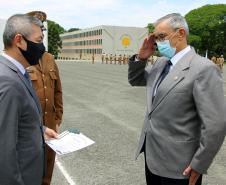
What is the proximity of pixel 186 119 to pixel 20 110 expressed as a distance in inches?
48.3

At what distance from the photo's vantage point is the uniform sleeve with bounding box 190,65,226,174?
111 inches

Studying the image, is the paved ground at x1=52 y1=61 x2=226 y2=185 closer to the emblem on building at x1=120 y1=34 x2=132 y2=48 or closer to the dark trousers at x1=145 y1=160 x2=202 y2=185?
the dark trousers at x1=145 y1=160 x2=202 y2=185

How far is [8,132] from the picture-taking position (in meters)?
2.44

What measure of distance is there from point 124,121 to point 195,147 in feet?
21.9

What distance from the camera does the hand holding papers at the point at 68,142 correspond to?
3137 mm

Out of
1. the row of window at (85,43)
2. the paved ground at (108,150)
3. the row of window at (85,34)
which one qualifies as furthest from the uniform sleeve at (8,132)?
the row of window at (85,34)

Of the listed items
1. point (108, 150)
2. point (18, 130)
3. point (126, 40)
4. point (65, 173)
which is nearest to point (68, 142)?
point (18, 130)

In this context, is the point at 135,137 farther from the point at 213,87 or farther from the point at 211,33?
the point at 211,33

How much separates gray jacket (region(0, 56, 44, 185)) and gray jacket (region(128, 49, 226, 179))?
0.93 meters

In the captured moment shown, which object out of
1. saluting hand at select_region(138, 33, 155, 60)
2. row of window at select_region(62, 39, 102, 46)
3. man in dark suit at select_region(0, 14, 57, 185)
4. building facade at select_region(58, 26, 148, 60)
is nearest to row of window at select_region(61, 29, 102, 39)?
building facade at select_region(58, 26, 148, 60)

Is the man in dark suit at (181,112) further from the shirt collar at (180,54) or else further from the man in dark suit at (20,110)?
the man in dark suit at (20,110)

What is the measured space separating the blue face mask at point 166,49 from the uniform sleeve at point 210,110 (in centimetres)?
39

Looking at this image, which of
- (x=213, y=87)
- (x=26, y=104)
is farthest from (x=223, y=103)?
(x=26, y=104)

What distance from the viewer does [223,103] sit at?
2.87 meters
